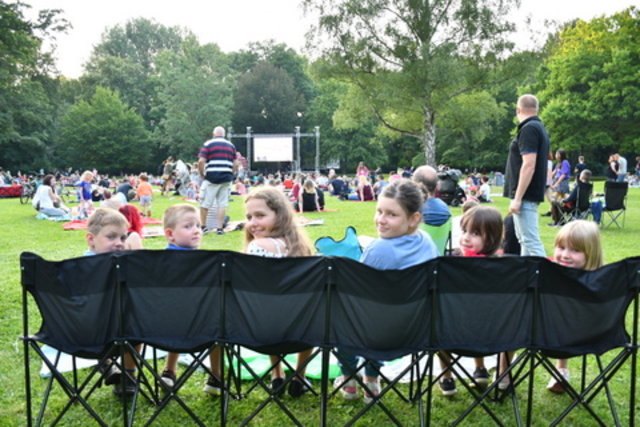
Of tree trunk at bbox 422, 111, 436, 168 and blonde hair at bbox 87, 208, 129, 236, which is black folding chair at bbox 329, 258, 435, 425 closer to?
blonde hair at bbox 87, 208, 129, 236

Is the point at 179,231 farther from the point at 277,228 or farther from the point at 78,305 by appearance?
the point at 78,305

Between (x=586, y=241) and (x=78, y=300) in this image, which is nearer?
(x=78, y=300)

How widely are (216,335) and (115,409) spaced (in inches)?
42.5

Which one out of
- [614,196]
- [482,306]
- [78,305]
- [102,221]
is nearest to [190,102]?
[614,196]

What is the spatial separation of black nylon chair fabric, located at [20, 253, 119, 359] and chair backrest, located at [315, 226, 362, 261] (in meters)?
1.97

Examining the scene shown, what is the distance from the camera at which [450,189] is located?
1694 cm

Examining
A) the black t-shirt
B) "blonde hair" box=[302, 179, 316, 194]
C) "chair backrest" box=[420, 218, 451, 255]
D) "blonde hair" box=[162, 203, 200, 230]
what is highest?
the black t-shirt

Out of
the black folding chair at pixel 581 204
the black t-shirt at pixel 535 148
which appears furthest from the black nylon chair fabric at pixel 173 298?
the black folding chair at pixel 581 204

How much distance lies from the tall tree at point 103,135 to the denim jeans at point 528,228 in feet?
175

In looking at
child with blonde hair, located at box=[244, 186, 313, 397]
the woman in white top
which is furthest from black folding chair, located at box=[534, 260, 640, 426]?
the woman in white top

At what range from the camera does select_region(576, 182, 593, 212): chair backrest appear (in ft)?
37.6

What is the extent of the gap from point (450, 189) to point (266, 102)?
144 feet

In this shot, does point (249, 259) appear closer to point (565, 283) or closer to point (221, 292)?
point (221, 292)

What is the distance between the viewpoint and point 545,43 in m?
28.9
